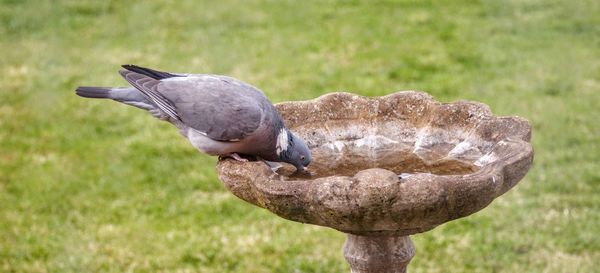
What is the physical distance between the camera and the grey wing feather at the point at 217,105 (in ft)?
12.0

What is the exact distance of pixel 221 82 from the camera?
150 inches

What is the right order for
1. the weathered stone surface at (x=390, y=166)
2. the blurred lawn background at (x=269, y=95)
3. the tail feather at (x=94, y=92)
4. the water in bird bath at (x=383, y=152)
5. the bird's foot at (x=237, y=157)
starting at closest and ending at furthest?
the weathered stone surface at (x=390, y=166), the bird's foot at (x=237, y=157), the water in bird bath at (x=383, y=152), the tail feather at (x=94, y=92), the blurred lawn background at (x=269, y=95)

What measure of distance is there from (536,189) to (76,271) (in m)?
3.34

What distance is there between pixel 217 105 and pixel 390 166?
815mm

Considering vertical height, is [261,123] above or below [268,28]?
above

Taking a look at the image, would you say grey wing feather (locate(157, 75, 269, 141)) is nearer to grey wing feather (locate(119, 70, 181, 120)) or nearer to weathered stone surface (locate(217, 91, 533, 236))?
grey wing feather (locate(119, 70, 181, 120))

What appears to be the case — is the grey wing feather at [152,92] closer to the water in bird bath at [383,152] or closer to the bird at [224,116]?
the bird at [224,116]

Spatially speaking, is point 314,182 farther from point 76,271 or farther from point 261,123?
point 76,271

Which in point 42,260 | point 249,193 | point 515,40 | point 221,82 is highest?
point 221,82

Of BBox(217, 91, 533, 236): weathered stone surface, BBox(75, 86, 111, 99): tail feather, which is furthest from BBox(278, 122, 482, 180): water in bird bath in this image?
BBox(75, 86, 111, 99): tail feather

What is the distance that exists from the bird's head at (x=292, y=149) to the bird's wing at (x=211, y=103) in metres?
0.12

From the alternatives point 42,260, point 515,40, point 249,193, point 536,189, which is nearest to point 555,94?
point 515,40

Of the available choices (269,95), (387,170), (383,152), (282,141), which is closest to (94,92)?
(282,141)

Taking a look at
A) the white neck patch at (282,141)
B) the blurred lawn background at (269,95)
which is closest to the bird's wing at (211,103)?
the white neck patch at (282,141)
